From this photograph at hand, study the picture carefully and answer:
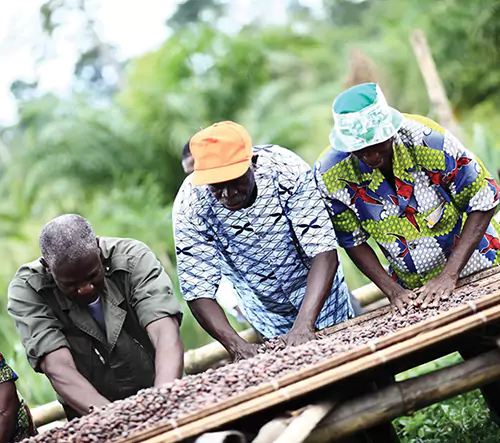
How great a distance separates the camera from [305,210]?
10.7ft

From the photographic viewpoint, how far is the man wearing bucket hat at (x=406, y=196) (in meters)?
3.11

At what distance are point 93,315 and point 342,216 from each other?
1.21 metres

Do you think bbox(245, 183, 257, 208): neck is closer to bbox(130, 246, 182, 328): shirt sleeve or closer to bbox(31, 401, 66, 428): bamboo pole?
bbox(130, 246, 182, 328): shirt sleeve

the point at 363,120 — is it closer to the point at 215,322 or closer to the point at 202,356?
the point at 215,322

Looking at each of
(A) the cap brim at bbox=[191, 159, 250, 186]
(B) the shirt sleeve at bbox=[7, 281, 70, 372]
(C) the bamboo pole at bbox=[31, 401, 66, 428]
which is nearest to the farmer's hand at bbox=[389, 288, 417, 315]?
(A) the cap brim at bbox=[191, 159, 250, 186]

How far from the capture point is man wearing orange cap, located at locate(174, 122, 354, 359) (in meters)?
3.11

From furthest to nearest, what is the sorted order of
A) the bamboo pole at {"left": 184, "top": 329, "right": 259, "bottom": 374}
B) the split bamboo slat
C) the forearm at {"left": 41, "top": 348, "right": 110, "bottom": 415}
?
the bamboo pole at {"left": 184, "top": 329, "right": 259, "bottom": 374}
the forearm at {"left": 41, "top": 348, "right": 110, "bottom": 415}
the split bamboo slat

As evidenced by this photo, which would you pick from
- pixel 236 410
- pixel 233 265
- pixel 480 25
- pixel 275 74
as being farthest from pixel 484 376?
pixel 275 74

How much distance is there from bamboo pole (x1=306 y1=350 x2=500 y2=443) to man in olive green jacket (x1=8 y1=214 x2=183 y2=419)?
2.47 feet

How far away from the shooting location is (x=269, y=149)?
334 centimetres

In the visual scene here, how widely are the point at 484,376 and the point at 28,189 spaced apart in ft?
25.1

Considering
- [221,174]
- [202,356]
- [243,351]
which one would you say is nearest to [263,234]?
[221,174]

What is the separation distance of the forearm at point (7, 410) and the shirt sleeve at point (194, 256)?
85cm

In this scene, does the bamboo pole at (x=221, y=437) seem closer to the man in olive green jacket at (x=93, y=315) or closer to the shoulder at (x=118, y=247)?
the man in olive green jacket at (x=93, y=315)
